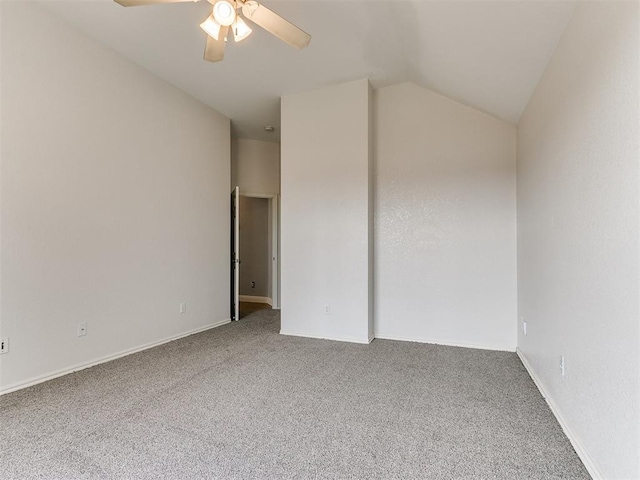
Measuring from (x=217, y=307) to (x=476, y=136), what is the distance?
11.9ft

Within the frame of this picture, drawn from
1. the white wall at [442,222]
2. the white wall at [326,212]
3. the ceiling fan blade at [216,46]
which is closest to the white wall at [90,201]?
the white wall at [326,212]

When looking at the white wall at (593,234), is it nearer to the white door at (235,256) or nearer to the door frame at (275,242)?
the white door at (235,256)

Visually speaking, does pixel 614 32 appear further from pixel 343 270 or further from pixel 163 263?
pixel 163 263

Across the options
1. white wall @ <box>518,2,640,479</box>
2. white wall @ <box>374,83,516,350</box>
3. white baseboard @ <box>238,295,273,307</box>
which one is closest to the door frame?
white baseboard @ <box>238,295,273,307</box>

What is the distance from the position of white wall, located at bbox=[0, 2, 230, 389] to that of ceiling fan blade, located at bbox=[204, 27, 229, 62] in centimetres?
143

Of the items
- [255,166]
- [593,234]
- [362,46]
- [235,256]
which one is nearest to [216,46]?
[362,46]

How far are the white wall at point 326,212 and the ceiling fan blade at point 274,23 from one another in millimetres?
1688

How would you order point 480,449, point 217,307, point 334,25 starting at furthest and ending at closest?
point 217,307 < point 334,25 < point 480,449

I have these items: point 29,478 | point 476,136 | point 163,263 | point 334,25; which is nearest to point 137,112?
point 163,263

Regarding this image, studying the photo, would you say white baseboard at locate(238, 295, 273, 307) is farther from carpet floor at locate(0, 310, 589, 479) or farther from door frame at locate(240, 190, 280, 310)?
carpet floor at locate(0, 310, 589, 479)

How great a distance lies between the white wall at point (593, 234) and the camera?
4.09ft

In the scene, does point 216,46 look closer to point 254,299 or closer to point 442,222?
point 442,222

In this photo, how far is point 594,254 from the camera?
1536 millimetres

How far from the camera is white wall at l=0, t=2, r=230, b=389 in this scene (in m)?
2.46
